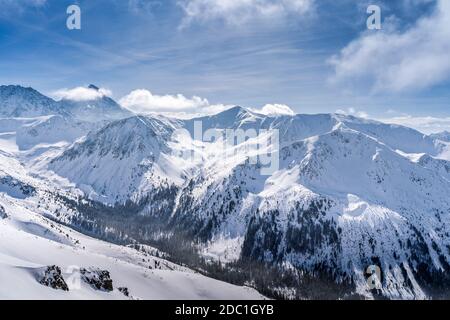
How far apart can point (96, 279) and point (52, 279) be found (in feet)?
75.2

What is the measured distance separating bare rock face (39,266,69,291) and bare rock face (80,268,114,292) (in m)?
17.2

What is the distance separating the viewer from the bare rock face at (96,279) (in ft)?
297

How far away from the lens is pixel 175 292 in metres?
144

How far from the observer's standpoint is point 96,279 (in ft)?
306

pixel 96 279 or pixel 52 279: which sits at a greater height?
pixel 52 279

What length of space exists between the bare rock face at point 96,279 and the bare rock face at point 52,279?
17220mm

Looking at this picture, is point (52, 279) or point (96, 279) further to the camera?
point (96, 279)

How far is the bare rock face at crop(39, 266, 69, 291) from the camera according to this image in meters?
70.1
